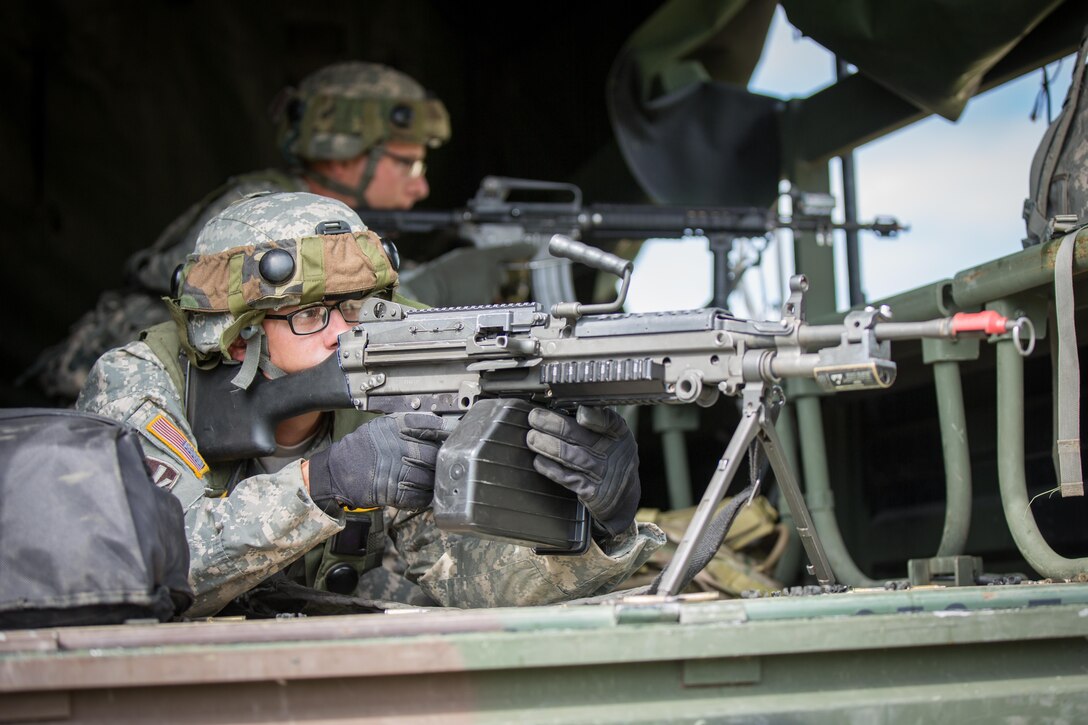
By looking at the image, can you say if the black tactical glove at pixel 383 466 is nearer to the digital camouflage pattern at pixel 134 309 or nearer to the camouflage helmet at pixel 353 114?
the digital camouflage pattern at pixel 134 309

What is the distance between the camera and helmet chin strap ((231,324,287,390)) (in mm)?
2904

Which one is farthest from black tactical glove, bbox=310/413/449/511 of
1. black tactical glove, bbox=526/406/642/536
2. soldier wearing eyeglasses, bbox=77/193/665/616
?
black tactical glove, bbox=526/406/642/536

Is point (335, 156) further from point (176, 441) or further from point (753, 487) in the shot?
point (753, 487)

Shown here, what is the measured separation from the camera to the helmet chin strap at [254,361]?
9.53 feet

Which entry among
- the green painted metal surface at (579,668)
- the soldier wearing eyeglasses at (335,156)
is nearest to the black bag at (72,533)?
the green painted metal surface at (579,668)

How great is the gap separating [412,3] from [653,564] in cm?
362

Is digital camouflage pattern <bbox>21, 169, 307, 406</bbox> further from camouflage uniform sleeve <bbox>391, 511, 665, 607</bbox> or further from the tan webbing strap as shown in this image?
the tan webbing strap

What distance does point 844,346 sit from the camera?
205cm

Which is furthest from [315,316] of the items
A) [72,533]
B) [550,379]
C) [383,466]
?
[72,533]

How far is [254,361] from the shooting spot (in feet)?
9.64

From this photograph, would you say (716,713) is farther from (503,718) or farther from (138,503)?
(138,503)

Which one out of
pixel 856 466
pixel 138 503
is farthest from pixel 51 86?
pixel 138 503

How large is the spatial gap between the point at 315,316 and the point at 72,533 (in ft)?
3.81

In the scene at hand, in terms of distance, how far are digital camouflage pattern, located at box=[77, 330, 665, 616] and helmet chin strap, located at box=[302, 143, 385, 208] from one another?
8.89 feet
